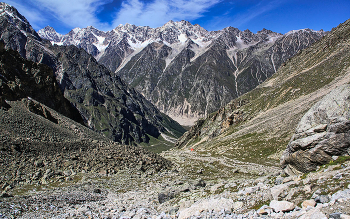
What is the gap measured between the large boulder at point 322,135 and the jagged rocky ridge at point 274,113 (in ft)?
101

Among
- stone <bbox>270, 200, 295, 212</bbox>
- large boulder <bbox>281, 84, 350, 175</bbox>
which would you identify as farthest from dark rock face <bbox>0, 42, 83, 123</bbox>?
stone <bbox>270, 200, 295, 212</bbox>

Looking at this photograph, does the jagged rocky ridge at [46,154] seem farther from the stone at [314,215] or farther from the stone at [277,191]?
the stone at [314,215]

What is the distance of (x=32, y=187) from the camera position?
79.0ft

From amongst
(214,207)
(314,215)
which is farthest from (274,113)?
(314,215)

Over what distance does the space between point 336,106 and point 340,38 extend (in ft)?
534

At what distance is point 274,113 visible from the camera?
91.8 m

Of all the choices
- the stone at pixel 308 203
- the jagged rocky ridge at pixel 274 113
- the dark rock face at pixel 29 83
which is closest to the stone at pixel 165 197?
the stone at pixel 308 203

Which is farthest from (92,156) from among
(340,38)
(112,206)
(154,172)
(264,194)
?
(340,38)

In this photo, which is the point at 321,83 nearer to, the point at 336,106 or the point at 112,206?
the point at 336,106

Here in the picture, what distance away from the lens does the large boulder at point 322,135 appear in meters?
15.9

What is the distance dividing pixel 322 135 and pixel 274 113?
80.9 metres

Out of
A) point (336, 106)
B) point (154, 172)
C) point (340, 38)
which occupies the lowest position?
point (154, 172)

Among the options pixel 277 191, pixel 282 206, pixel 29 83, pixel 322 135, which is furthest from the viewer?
pixel 29 83

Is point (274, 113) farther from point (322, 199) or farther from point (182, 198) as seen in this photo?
point (322, 199)
